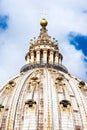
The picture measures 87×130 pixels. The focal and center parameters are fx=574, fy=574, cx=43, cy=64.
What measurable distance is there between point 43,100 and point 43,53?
15727mm

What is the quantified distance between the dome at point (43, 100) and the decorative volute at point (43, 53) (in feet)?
1.43

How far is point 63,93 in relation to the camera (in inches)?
2340

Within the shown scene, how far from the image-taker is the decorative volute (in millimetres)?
70156

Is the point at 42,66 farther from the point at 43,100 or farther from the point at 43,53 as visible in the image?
the point at 43,100

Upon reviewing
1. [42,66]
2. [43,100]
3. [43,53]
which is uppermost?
[43,53]

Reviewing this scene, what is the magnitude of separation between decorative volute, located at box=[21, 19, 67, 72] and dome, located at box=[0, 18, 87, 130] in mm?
435

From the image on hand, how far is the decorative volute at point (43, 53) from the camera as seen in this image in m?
70.2

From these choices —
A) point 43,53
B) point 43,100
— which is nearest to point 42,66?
point 43,53

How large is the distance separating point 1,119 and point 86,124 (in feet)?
27.2

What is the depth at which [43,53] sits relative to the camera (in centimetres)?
7250

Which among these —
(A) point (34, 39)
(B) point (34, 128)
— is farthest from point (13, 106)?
(A) point (34, 39)

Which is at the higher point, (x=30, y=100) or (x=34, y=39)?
(x=34, y=39)

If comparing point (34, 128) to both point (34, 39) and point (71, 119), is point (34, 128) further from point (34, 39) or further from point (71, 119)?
point (34, 39)

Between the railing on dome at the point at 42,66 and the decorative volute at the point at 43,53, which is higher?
the decorative volute at the point at 43,53
